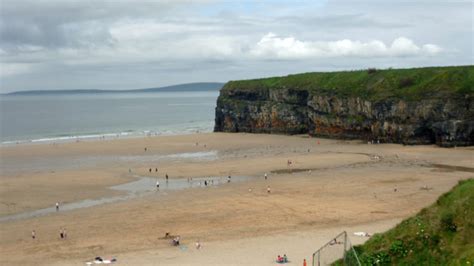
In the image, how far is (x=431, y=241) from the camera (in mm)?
17156

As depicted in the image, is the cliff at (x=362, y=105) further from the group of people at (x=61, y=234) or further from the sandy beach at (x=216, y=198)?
the group of people at (x=61, y=234)

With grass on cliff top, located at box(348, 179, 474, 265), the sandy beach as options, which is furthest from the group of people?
grass on cliff top, located at box(348, 179, 474, 265)

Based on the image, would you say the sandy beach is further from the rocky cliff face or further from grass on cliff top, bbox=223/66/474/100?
grass on cliff top, bbox=223/66/474/100

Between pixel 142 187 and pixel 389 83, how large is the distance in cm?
4645

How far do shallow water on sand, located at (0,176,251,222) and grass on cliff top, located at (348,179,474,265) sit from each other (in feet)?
92.9

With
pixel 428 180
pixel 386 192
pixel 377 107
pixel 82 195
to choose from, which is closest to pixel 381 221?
pixel 386 192

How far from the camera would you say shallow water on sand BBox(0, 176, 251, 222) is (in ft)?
131

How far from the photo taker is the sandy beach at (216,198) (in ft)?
95.6

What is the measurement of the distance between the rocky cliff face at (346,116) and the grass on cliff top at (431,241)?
5416cm

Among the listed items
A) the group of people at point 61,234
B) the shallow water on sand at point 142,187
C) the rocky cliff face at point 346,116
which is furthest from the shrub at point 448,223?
the rocky cliff face at point 346,116

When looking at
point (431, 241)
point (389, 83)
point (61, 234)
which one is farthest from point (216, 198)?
point (389, 83)

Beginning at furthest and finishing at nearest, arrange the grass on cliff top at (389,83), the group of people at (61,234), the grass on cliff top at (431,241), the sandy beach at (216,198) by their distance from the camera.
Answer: the grass on cliff top at (389,83)
the group of people at (61,234)
the sandy beach at (216,198)
the grass on cliff top at (431,241)

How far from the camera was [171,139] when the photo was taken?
91.1m

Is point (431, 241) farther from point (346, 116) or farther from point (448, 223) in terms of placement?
point (346, 116)
